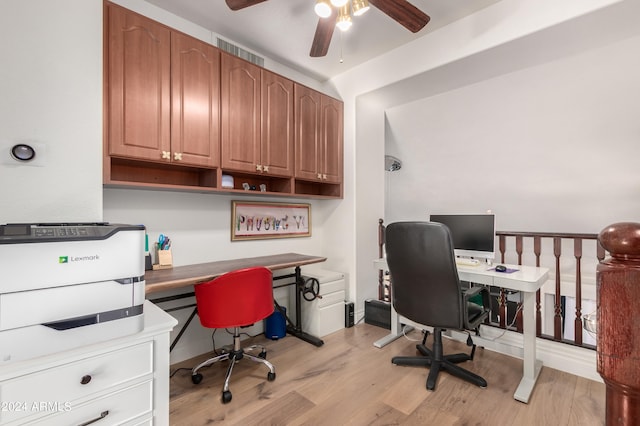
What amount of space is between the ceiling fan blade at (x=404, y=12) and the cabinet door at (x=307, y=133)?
4.22 feet

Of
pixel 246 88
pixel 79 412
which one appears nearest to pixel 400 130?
pixel 246 88

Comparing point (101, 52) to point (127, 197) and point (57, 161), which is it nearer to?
point (57, 161)

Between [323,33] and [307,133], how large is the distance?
1109 millimetres

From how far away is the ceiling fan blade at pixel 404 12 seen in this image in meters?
1.79

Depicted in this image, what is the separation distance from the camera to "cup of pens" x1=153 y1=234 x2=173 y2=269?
2354 mm

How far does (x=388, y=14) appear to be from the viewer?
1913 millimetres

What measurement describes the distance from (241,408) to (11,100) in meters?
2.07

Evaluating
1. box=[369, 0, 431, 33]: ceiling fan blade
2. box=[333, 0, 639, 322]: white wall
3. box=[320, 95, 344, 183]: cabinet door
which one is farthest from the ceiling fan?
box=[320, 95, 344, 183]: cabinet door

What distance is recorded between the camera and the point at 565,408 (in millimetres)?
1915

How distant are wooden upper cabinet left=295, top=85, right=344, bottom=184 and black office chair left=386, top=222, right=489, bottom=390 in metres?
1.23

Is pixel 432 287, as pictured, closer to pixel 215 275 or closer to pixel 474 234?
pixel 474 234

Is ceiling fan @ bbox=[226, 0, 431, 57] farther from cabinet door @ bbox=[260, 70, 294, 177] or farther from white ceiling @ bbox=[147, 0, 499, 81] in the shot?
cabinet door @ bbox=[260, 70, 294, 177]

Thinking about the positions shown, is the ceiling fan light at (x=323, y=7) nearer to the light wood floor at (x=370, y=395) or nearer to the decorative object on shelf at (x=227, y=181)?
the decorative object on shelf at (x=227, y=181)

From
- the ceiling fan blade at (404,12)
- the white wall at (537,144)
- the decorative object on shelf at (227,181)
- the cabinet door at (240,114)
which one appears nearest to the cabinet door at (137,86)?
the cabinet door at (240,114)
